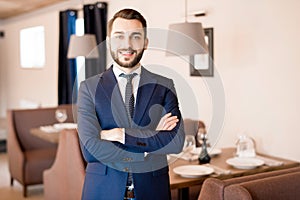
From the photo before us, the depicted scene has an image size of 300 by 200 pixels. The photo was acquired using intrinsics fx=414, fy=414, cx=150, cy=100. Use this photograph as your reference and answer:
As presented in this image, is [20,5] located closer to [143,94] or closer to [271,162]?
[271,162]

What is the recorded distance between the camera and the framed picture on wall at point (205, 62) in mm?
3795

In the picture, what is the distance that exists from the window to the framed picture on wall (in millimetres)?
4004

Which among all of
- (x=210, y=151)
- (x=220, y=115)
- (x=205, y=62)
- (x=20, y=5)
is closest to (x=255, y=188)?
(x=210, y=151)

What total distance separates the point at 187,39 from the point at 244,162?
3.37ft

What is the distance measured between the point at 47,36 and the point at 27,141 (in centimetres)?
271

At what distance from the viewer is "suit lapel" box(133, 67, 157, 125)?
1585mm

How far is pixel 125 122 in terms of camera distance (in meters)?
1.60

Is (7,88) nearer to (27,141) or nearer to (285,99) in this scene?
(27,141)

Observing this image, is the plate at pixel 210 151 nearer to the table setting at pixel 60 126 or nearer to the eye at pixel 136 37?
the table setting at pixel 60 126

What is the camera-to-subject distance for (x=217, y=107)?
12.5 ft

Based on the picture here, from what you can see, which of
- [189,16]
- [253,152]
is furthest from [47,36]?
[253,152]

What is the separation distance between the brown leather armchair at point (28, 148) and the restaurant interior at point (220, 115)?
11 mm

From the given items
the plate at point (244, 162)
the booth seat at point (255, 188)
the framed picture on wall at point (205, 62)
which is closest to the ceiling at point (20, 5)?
the framed picture on wall at point (205, 62)

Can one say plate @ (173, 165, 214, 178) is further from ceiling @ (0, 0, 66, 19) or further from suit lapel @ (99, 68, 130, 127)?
ceiling @ (0, 0, 66, 19)
